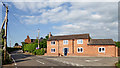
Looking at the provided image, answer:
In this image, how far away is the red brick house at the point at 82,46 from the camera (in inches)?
1300

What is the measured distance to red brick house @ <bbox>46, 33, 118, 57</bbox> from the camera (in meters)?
33.0

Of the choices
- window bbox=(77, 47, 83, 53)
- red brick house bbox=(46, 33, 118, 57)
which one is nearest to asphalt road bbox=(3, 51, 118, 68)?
red brick house bbox=(46, 33, 118, 57)

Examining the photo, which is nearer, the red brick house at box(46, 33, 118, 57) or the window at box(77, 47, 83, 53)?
the red brick house at box(46, 33, 118, 57)

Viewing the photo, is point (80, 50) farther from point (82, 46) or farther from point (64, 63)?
point (64, 63)

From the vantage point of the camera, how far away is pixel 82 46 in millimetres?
36406

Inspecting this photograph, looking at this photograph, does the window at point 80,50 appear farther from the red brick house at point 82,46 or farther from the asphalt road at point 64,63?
the asphalt road at point 64,63

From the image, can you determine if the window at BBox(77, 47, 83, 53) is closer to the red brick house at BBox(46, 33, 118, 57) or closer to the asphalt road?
the red brick house at BBox(46, 33, 118, 57)

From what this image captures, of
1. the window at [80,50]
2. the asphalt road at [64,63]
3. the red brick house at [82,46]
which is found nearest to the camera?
the asphalt road at [64,63]

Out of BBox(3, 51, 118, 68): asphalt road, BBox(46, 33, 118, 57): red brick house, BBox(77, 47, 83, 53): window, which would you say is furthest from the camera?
BBox(77, 47, 83, 53): window

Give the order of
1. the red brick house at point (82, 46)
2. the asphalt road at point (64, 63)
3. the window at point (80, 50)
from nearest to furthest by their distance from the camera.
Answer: the asphalt road at point (64, 63)
the red brick house at point (82, 46)
the window at point (80, 50)

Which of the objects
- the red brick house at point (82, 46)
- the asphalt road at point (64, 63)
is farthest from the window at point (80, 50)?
the asphalt road at point (64, 63)

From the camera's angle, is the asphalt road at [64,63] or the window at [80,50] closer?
the asphalt road at [64,63]

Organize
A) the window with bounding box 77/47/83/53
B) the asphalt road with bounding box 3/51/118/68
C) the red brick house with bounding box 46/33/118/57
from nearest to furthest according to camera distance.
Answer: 1. the asphalt road with bounding box 3/51/118/68
2. the red brick house with bounding box 46/33/118/57
3. the window with bounding box 77/47/83/53

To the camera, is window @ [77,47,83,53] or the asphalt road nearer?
the asphalt road
